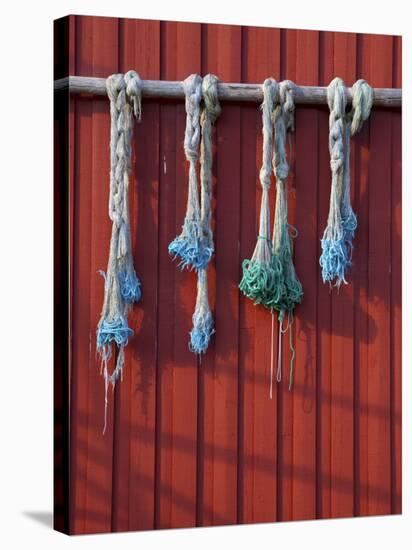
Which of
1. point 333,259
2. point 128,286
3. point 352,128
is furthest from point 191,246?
point 352,128

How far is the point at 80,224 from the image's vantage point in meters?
→ 4.77

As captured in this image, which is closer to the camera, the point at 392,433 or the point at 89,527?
the point at 89,527

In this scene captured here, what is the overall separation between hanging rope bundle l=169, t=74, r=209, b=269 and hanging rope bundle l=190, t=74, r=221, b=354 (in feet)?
0.09

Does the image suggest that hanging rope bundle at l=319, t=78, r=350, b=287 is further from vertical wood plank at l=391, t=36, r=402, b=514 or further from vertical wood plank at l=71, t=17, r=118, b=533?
vertical wood plank at l=71, t=17, r=118, b=533

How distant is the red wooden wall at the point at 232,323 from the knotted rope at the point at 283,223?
0.07 meters

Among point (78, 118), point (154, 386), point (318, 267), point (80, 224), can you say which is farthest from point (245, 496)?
point (78, 118)

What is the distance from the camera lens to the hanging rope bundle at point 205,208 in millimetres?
4824

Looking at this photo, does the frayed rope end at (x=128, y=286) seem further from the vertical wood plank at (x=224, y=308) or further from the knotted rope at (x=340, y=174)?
the knotted rope at (x=340, y=174)

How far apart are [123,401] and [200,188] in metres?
0.96

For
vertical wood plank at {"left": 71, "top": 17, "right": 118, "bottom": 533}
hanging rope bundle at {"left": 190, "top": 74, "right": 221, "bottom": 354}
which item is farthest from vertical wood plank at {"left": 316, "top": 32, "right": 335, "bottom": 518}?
vertical wood plank at {"left": 71, "top": 17, "right": 118, "bottom": 533}

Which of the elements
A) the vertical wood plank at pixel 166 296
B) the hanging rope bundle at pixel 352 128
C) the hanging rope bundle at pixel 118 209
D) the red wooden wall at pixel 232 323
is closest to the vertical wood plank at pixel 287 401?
the red wooden wall at pixel 232 323

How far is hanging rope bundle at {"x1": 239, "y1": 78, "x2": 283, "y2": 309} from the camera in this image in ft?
15.9

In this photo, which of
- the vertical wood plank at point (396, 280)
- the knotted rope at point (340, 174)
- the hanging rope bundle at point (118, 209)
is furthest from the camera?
the vertical wood plank at point (396, 280)

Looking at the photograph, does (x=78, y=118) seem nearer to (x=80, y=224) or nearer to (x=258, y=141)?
(x=80, y=224)
